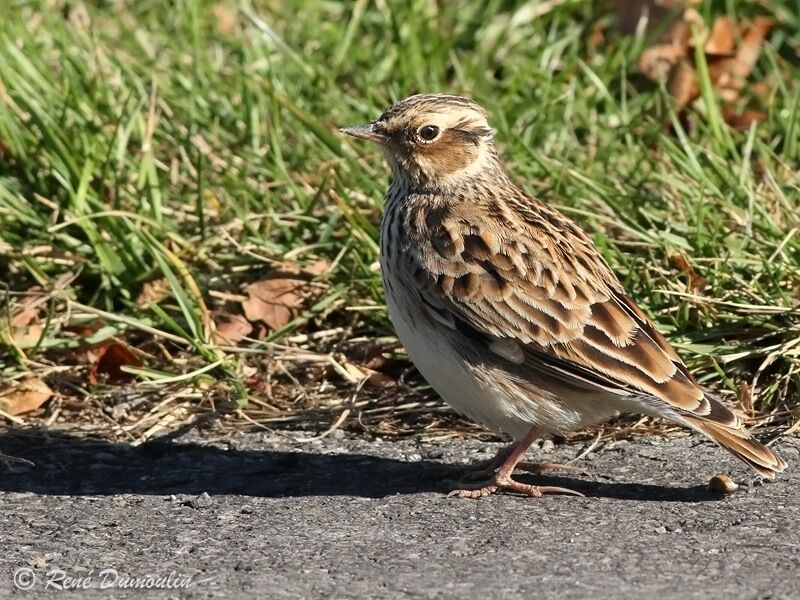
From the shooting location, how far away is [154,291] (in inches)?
279

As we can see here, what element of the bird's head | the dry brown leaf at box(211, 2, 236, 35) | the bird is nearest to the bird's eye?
the bird's head

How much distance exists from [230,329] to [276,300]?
0.25 metres

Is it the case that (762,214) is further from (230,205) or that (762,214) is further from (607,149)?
(230,205)

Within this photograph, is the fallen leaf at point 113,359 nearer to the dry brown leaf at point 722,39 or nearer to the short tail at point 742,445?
the short tail at point 742,445

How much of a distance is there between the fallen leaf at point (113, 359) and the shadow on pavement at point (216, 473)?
50cm

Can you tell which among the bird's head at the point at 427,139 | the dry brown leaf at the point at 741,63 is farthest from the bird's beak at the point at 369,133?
the dry brown leaf at the point at 741,63

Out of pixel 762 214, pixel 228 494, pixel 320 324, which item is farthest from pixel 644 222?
pixel 228 494

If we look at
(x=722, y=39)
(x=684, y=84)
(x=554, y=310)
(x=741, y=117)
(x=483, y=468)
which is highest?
(x=722, y=39)

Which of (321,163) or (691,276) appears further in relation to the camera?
(321,163)

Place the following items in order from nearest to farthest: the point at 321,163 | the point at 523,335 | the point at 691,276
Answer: the point at 523,335 < the point at 691,276 < the point at 321,163

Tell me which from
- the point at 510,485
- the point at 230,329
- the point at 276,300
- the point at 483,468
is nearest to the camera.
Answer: the point at 510,485

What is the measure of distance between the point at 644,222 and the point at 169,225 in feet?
7.22

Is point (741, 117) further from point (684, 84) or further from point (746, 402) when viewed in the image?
point (746, 402)

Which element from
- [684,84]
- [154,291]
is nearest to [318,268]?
[154,291]
